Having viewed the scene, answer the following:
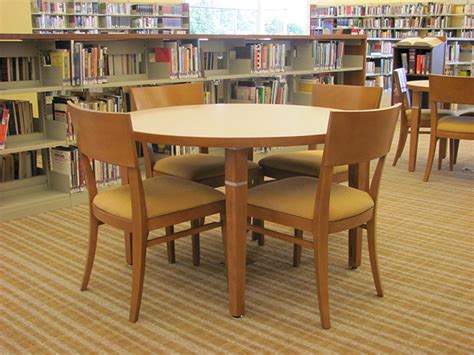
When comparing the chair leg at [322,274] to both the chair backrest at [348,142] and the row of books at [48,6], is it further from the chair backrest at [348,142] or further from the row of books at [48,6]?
the row of books at [48,6]

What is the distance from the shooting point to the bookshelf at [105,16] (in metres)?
9.81

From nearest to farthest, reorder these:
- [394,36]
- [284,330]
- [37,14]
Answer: [284,330] → [37,14] → [394,36]

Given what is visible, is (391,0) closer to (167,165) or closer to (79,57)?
(79,57)

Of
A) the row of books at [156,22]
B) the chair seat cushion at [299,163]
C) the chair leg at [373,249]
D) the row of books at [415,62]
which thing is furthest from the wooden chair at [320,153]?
the row of books at [156,22]

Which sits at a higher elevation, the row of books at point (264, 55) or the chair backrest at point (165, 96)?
the row of books at point (264, 55)

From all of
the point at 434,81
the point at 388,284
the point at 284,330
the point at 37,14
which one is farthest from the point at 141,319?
the point at 37,14

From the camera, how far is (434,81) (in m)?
4.71

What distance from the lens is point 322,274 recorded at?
2369mm

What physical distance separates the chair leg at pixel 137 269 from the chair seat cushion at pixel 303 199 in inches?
18.4

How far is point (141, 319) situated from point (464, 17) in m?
10.1

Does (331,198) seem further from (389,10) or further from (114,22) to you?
(389,10)

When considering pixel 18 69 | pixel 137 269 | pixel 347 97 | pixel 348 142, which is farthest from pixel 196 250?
pixel 18 69

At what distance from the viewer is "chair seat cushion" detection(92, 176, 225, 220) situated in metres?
2.44

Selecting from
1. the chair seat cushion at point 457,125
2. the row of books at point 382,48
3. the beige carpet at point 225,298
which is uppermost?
the row of books at point 382,48
